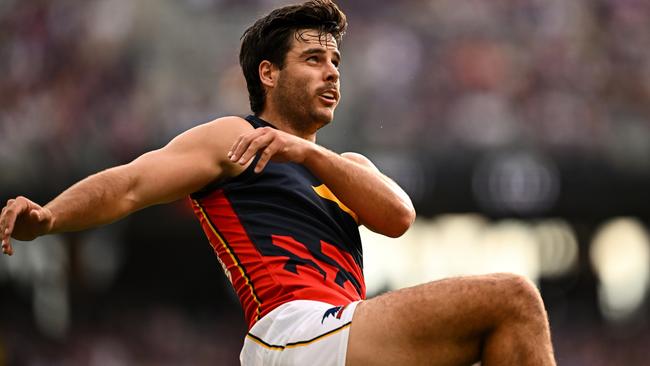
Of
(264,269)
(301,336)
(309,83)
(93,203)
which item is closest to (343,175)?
(264,269)

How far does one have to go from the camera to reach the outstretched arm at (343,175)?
4.33m

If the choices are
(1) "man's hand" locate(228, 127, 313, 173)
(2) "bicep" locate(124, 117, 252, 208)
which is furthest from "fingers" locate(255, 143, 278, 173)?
(2) "bicep" locate(124, 117, 252, 208)

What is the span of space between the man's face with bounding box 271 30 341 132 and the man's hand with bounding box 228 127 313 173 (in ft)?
3.26

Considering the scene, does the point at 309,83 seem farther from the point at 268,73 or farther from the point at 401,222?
the point at 401,222

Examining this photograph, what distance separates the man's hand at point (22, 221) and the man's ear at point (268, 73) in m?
1.63

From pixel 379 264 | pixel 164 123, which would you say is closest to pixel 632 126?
pixel 379 264

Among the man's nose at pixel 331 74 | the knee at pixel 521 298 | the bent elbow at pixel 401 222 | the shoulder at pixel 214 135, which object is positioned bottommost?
the knee at pixel 521 298

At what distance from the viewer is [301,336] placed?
4586 mm

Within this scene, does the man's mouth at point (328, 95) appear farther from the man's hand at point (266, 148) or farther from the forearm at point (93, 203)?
the forearm at point (93, 203)

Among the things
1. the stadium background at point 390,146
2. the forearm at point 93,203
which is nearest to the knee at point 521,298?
the forearm at point 93,203

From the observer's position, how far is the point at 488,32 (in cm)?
1478

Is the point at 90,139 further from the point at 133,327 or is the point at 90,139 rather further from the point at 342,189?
the point at 342,189

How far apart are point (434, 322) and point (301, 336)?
614mm

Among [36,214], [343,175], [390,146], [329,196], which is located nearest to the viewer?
[36,214]
